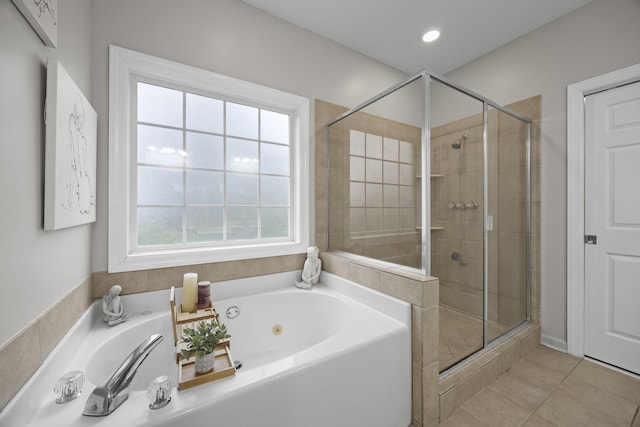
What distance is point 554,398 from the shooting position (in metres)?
1.51

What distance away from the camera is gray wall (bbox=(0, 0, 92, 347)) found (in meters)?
0.72

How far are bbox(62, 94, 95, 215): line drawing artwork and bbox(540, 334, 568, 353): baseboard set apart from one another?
3.18m

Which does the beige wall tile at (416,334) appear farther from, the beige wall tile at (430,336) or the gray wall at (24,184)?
the gray wall at (24,184)

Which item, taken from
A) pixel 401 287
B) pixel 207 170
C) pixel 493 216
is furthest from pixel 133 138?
pixel 493 216

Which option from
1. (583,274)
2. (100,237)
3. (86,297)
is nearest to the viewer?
(86,297)

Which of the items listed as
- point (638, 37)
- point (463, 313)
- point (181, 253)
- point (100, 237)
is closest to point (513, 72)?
point (638, 37)

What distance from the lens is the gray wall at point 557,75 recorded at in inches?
70.4

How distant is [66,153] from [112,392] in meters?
0.90

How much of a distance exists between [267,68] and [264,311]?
1785 millimetres

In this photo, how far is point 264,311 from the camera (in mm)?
1822

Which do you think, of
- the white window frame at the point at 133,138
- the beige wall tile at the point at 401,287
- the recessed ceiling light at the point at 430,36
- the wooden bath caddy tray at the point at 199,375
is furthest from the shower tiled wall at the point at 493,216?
the wooden bath caddy tray at the point at 199,375

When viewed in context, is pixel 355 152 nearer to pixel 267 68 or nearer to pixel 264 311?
pixel 267 68

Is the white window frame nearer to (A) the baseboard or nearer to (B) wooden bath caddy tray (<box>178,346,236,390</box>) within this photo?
(B) wooden bath caddy tray (<box>178,346,236,390</box>)

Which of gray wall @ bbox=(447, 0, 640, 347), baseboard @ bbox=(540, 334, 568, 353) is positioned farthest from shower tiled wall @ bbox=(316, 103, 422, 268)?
baseboard @ bbox=(540, 334, 568, 353)
